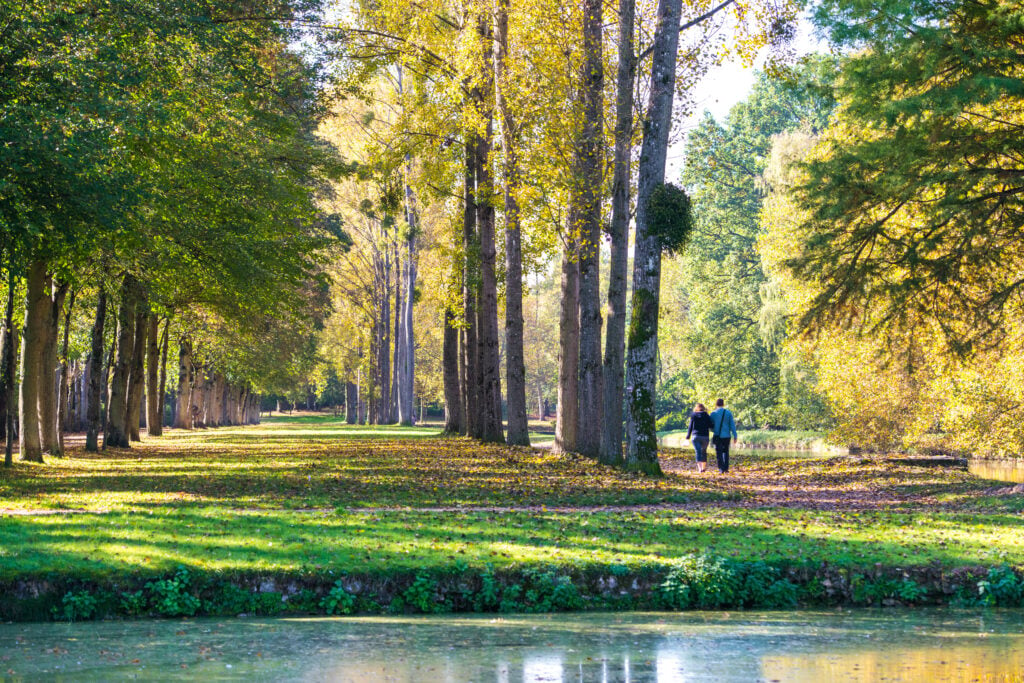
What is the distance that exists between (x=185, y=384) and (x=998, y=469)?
4308 cm

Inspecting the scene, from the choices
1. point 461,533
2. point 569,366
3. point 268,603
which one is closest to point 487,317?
point 569,366

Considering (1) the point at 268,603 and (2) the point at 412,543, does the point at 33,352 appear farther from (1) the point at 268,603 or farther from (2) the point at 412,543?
(1) the point at 268,603

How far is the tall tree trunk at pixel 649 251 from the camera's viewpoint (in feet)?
71.1

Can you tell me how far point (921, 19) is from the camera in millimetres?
18609

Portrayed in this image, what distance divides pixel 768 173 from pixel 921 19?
37.3 metres

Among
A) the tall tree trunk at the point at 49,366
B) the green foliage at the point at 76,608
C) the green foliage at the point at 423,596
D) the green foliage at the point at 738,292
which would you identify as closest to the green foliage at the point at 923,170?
the green foliage at the point at 423,596

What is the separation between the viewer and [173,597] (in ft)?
33.0

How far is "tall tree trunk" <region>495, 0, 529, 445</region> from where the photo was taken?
25531 mm

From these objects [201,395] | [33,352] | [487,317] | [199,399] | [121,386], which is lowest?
[199,399]

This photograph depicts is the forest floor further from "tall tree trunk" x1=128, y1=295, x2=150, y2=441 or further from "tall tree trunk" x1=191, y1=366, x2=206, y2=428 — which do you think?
"tall tree trunk" x1=191, y1=366, x2=206, y2=428

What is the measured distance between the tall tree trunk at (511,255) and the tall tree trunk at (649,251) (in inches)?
150

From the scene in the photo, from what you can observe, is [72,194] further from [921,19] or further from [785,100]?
[785,100]

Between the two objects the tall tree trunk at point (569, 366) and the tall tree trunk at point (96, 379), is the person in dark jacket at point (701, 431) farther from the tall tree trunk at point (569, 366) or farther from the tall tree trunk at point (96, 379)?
the tall tree trunk at point (96, 379)

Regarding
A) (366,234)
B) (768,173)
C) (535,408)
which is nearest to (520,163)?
(768,173)
